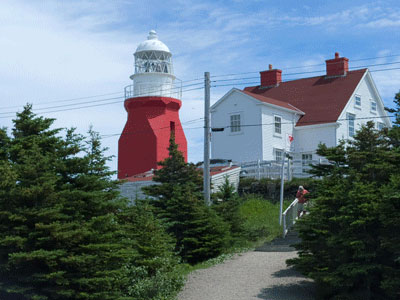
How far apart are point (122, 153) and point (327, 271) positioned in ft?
73.2

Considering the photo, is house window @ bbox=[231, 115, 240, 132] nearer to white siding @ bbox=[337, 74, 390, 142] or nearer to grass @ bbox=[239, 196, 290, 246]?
white siding @ bbox=[337, 74, 390, 142]

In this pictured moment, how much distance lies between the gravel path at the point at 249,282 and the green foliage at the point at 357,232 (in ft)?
2.07

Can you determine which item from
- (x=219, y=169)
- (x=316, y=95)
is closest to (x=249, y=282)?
(x=219, y=169)

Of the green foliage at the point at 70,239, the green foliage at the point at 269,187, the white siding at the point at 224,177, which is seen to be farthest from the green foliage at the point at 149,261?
the green foliage at the point at 269,187

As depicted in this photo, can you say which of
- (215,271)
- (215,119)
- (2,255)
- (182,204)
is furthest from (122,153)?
(2,255)

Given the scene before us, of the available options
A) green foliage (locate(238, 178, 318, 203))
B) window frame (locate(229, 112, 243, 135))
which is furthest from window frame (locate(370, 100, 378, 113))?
green foliage (locate(238, 178, 318, 203))

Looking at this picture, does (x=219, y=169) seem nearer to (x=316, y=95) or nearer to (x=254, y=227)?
(x=254, y=227)

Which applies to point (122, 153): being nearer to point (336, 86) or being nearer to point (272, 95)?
point (272, 95)

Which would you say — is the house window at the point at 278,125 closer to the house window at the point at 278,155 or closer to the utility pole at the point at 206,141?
the house window at the point at 278,155

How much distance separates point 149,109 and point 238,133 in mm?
5302

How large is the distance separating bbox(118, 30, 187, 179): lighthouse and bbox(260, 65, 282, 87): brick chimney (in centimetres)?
848

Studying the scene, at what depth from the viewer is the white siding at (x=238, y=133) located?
3422cm

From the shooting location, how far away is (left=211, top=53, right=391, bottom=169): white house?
34.2 m

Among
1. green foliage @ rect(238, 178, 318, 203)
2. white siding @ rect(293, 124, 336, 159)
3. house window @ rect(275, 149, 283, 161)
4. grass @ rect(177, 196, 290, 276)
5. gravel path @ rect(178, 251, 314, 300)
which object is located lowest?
gravel path @ rect(178, 251, 314, 300)
